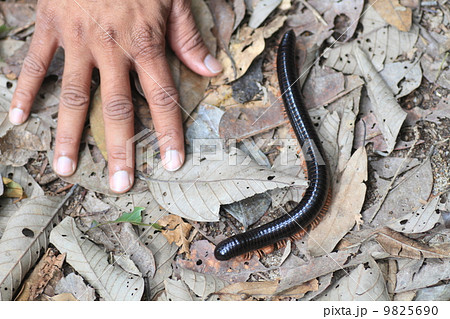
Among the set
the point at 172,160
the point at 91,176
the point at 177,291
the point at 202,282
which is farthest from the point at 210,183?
the point at 91,176

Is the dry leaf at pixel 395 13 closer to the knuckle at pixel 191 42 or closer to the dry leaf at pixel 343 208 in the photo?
the dry leaf at pixel 343 208

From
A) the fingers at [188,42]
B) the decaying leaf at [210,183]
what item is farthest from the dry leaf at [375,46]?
the decaying leaf at [210,183]

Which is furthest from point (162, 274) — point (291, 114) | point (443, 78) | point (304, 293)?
point (443, 78)

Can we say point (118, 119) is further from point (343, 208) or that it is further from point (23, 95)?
point (343, 208)

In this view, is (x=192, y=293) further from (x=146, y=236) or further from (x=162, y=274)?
(x=146, y=236)
